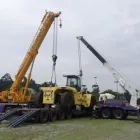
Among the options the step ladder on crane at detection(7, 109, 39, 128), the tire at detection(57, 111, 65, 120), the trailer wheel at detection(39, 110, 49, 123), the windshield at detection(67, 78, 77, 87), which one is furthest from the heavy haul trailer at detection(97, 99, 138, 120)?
the step ladder on crane at detection(7, 109, 39, 128)

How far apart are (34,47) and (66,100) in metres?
8.11

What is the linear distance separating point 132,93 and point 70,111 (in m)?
5.06

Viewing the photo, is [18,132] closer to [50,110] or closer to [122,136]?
[122,136]

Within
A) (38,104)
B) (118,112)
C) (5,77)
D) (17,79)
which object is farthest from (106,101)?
(5,77)

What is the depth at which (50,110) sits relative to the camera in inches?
874

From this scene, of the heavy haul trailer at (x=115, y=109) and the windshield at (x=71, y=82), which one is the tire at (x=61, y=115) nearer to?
the heavy haul trailer at (x=115, y=109)

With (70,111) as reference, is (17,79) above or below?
above

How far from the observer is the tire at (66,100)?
2412cm

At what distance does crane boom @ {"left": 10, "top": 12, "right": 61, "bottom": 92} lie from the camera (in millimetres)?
30719

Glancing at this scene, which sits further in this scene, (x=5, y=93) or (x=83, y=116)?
(x=5, y=93)

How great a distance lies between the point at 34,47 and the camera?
3095 centimetres

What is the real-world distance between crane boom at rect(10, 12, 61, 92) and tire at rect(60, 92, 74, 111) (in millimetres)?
6874

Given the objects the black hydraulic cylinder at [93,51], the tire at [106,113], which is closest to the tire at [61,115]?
the tire at [106,113]

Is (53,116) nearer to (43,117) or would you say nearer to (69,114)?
(43,117)
